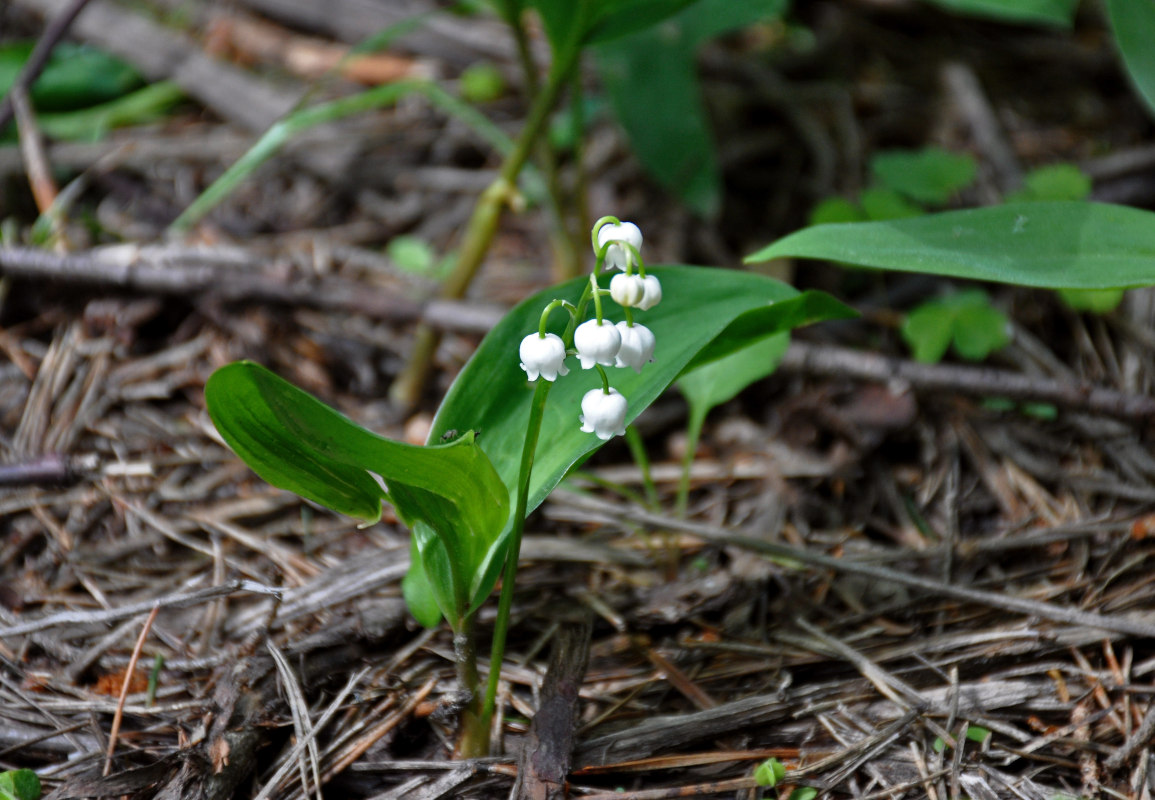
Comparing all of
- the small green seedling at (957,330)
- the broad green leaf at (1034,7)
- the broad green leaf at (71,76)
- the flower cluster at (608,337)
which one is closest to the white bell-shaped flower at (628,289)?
the flower cluster at (608,337)

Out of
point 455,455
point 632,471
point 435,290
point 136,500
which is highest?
point 455,455

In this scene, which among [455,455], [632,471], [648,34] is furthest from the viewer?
[648,34]

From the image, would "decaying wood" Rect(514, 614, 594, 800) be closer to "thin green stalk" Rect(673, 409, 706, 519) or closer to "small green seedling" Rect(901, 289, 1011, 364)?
"thin green stalk" Rect(673, 409, 706, 519)

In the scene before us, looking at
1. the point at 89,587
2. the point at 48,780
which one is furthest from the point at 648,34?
the point at 48,780

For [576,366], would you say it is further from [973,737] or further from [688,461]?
[973,737]

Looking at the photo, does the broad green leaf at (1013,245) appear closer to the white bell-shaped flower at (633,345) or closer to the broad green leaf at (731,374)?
the white bell-shaped flower at (633,345)

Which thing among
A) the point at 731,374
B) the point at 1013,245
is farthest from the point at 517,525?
the point at 1013,245

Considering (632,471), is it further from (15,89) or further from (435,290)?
(15,89)

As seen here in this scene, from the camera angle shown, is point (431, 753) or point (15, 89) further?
point (15, 89)
